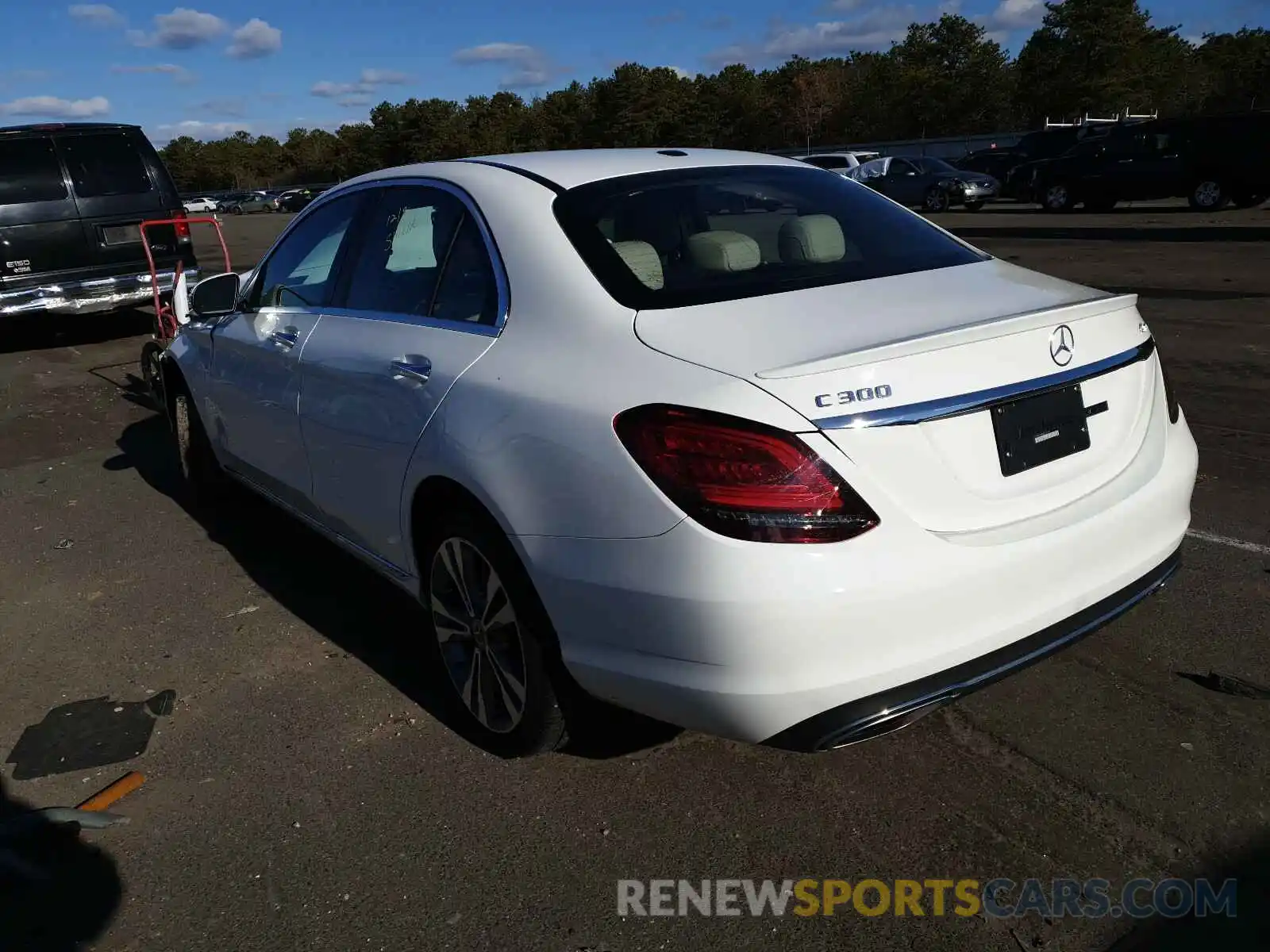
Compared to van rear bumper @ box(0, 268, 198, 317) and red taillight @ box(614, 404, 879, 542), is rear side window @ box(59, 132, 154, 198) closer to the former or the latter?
van rear bumper @ box(0, 268, 198, 317)

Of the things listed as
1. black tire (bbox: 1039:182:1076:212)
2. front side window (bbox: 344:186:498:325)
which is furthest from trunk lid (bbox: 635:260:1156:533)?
black tire (bbox: 1039:182:1076:212)

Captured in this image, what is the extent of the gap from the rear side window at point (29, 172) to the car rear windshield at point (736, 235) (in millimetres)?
9548

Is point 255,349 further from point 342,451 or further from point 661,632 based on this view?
point 661,632

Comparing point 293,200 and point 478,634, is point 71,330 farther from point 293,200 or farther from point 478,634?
point 293,200

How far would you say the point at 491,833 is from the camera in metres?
2.79

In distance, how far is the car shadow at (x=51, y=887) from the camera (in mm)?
2496

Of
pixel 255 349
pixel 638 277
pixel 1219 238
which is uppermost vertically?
pixel 638 277

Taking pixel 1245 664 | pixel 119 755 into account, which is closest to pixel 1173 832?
pixel 1245 664

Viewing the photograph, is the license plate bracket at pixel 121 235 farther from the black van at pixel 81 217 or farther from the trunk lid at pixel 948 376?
the trunk lid at pixel 948 376

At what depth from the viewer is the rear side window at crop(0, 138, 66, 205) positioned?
34.1 ft

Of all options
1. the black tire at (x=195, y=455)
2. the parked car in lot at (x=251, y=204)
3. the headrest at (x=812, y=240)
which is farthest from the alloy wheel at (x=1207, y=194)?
the parked car in lot at (x=251, y=204)

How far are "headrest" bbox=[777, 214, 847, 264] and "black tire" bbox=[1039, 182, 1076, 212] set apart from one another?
75.3 feet

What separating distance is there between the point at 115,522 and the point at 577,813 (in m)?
3.95

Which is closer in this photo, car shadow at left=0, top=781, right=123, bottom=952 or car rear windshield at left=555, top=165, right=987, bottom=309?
car shadow at left=0, top=781, right=123, bottom=952
